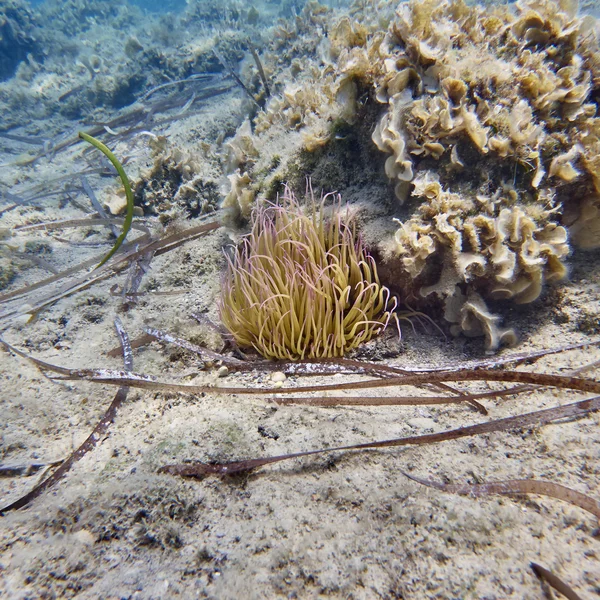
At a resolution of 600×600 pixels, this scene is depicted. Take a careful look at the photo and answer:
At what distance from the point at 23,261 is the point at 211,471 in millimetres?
3588

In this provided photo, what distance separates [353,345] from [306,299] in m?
0.46

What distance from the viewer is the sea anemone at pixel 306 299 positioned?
2.20 metres

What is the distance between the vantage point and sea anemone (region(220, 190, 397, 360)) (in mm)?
2195

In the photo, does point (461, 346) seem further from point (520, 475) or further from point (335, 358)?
point (520, 475)

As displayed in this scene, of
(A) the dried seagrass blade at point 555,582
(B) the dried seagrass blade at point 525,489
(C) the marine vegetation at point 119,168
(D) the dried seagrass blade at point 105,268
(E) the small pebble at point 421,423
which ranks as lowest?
(A) the dried seagrass blade at point 555,582

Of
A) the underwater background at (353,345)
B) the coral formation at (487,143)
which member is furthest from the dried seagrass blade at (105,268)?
the coral formation at (487,143)

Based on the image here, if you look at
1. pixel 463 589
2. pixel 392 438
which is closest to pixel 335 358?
pixel 392 438

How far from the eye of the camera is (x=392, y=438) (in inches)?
61.2

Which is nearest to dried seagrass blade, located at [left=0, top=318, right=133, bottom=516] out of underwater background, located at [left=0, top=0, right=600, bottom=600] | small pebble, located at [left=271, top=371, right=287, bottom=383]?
underwater background, located at [left=0, top=0, right=600, bottom=600]

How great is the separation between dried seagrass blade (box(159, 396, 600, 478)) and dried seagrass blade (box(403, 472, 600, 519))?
7.7 inches

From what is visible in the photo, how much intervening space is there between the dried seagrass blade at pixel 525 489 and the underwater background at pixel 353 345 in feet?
0.09

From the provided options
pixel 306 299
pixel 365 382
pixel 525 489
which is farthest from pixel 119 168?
pixel 525 489

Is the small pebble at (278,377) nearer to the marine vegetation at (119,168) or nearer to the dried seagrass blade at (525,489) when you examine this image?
the dried seagrass blade at (525,489)

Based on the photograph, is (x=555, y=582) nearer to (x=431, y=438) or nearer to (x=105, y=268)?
(x=431, y=438)
